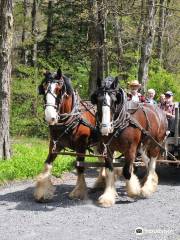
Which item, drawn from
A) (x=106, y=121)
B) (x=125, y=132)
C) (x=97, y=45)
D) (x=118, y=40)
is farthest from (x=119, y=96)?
(x=118, y=40)

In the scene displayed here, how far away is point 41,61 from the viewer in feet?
60.2

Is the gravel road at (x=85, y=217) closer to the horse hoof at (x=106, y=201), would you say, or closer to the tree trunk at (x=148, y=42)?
the horse hoof at (x=106, y=201)

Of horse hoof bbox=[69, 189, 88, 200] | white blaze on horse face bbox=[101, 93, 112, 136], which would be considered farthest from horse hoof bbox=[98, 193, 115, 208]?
white blaze on horse face bbox=[101, 93, 112, 136]

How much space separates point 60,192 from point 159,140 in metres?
2.10

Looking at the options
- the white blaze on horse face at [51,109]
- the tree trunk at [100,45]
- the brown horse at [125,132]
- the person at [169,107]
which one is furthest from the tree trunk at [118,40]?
the white blaze on horse face at [51,109]

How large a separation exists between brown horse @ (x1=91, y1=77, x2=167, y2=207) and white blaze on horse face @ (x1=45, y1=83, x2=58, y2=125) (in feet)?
2.16

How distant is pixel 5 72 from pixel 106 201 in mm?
4482

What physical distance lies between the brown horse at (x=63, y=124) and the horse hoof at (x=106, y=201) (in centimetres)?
52

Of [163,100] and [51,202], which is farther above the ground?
[163,100]

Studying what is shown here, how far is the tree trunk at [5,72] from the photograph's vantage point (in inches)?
426

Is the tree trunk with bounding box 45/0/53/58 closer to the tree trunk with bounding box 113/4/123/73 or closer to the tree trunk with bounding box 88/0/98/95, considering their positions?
the tree trunk with bounding box 113/4/123/73

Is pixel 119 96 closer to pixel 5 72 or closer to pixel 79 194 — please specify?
pixel 79 194

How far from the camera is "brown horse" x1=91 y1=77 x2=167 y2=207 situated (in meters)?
7.60

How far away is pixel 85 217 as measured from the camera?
7.14m
